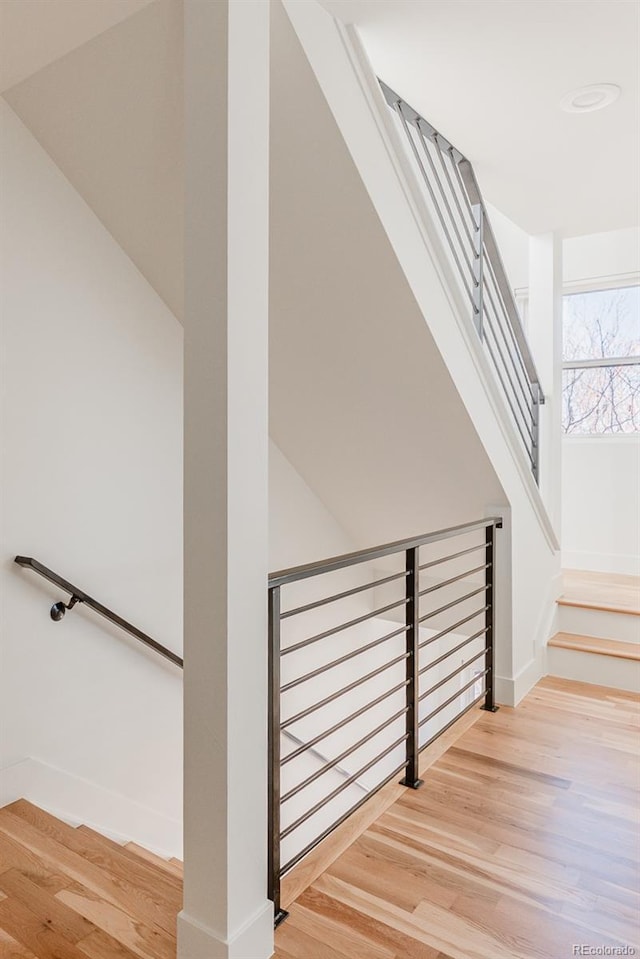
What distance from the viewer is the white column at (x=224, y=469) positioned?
4.68ft

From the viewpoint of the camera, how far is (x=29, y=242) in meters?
2.22

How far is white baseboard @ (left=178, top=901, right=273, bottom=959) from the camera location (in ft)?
4.70

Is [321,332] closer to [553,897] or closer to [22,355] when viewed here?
[22,355]

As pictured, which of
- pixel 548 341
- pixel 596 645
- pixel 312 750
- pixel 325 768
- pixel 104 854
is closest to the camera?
pixel 325 768

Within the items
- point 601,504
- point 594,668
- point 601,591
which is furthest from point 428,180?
point 601,504

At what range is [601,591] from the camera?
4.08 m

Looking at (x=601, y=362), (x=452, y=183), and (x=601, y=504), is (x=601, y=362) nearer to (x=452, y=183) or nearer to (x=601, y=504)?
(x=601, y=504)

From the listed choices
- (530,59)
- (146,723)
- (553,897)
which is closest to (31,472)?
(146,723)

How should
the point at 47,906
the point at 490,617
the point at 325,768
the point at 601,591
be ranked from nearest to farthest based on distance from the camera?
the point at 47,906, the point at 325,768, the point at 490,617, the point at 601,591

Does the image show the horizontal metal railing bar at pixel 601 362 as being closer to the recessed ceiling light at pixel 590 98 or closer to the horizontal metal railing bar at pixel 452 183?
the horizontal metal railing bar at pixel 452 183

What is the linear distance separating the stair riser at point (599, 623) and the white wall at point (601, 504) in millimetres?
1280

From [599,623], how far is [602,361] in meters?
2.12

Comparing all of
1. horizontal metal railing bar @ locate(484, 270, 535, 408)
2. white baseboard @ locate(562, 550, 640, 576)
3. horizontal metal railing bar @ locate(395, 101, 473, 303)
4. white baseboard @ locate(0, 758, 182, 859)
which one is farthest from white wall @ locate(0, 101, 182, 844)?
white baseboard @ locate(562, 550, 640, 576)

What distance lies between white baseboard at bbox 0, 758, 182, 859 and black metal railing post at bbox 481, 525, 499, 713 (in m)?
1.48
